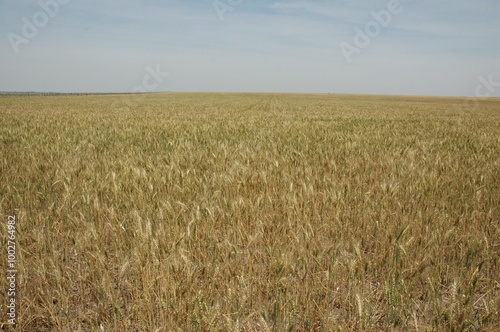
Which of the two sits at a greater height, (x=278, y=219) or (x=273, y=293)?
(x=278, y=219)

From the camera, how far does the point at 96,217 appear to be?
2666 mm

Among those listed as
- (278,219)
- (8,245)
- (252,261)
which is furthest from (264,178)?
(8,245)

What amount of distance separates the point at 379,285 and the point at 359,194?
4.71 ft

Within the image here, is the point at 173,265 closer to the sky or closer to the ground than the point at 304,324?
closer to the sky

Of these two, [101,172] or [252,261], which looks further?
[101,172]

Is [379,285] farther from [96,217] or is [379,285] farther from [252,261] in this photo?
[96,217]

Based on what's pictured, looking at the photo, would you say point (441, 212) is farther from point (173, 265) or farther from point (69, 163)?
point (69, 163)

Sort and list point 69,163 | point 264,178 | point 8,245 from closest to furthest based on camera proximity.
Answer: point 8,245 → point 264,178 → point 69,163

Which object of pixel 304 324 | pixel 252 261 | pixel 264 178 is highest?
pixel 264 178

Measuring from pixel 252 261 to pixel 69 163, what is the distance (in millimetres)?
3345

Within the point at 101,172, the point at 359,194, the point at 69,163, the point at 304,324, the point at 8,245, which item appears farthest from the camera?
the point at 69,163

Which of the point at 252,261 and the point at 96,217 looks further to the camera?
the point at 96,217

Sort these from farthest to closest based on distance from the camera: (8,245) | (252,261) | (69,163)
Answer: (69,163), (8,245), (252,261)

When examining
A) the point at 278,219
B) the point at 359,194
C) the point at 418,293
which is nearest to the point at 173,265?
the point at 278,219
